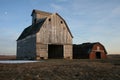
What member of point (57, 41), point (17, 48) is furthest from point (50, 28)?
point (17, 48)

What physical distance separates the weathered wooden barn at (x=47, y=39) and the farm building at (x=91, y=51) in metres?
9.53

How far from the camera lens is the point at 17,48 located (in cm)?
4662

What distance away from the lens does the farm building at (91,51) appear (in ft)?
153

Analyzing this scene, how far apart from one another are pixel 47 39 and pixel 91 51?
15.0 m

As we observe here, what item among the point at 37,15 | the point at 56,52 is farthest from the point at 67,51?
the point at 37,15

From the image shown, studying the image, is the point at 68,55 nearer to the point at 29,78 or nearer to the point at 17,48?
the point at 17,48

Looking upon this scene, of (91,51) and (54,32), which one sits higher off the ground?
(54,32)

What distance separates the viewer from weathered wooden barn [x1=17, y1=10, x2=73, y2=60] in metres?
35.2

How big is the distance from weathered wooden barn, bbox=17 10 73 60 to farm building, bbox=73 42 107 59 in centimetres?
953

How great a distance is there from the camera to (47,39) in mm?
36062

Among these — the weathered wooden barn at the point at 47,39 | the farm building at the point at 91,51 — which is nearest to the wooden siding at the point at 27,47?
the weathered wooden barn at the point at 47,39

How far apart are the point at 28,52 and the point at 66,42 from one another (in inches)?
314

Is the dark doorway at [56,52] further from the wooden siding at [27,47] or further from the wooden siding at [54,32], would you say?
the wooden siding at [27,47]

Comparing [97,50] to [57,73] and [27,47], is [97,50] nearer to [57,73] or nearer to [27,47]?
[27,47]
